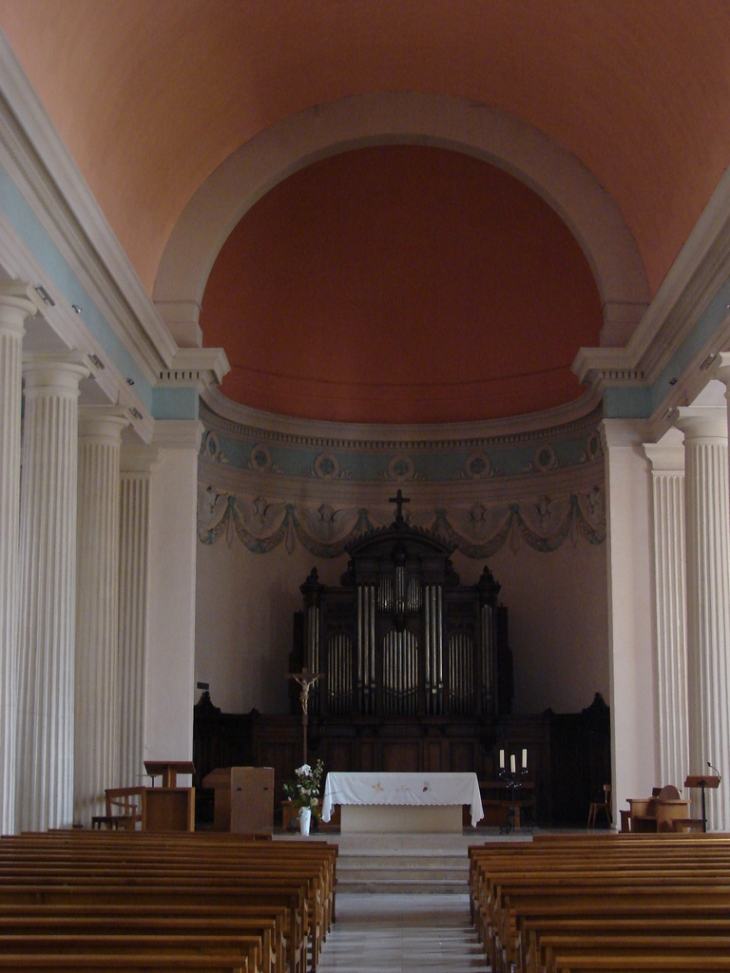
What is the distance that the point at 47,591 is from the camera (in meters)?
11.5

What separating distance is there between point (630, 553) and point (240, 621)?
20.6 ft

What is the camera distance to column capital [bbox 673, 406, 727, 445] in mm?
13273

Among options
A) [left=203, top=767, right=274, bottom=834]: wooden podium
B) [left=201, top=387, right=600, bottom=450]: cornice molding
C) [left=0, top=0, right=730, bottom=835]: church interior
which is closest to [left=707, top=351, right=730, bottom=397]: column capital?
[left=0, top=0, right=730, bottom=835]: church interior

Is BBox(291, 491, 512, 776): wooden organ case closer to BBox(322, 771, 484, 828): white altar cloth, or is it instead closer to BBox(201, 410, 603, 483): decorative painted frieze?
BBox(201, 410, 603, 483): decorative painted frieze

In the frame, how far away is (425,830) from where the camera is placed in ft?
49.3

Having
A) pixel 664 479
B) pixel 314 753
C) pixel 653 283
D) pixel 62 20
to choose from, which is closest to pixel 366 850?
pixel 314 753

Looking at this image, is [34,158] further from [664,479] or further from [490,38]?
[664,479]

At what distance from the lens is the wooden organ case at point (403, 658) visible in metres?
17.8

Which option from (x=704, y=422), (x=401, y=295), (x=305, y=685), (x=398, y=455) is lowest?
(x=305, y=685)

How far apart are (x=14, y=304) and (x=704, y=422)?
7.33 m

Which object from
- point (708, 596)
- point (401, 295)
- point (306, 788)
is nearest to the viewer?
point (708, 596)

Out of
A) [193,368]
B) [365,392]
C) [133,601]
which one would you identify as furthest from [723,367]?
[365,392]

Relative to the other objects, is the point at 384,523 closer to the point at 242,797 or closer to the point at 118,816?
the point at 242,797

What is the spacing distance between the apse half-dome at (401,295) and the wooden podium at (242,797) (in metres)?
7.36
